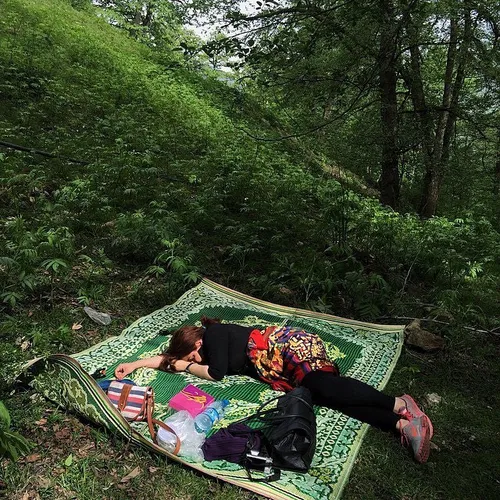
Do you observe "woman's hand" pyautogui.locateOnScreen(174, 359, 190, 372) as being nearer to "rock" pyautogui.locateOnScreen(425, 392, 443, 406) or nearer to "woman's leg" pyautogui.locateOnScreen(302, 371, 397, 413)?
"woman's leg" pyautogui.locateOnScreen(302, 371, 397, 413)

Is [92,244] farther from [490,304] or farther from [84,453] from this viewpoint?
[490,304]

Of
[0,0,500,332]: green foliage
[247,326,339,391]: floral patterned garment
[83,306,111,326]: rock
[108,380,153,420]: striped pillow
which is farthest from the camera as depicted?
[0,0,500,332]: green foliage

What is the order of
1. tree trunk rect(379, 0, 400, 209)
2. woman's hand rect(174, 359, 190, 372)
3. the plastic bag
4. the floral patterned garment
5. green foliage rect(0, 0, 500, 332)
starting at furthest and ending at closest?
tree trunk rect(379, 0, 400, 209), green foliage rect(0, 0, 500, 332), woman's hand rect(174, 359, 190, 372), the floral patterned garment, the plastic bag

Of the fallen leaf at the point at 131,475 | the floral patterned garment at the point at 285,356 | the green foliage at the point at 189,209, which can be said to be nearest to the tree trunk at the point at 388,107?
the green foliage at the point at 189,209

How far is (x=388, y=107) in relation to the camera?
761cm

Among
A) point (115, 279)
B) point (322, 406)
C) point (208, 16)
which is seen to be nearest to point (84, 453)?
point (322, 406)

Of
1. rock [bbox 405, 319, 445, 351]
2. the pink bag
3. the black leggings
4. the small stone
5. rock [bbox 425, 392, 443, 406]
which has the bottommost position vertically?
the pink bag

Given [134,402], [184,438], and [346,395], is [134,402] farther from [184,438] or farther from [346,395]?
[346,395]

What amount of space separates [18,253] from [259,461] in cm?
306

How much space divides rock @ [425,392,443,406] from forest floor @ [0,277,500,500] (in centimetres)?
3

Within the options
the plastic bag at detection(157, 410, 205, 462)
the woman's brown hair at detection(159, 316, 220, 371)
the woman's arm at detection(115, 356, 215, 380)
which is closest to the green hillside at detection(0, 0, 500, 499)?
the plastic bag at detection(157, 410, 205, 462)

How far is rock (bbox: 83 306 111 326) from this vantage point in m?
4.25

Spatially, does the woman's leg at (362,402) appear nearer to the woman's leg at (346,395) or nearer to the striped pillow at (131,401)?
the woman's leg at (346,395)

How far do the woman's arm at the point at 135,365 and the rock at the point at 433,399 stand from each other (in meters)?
2.08
